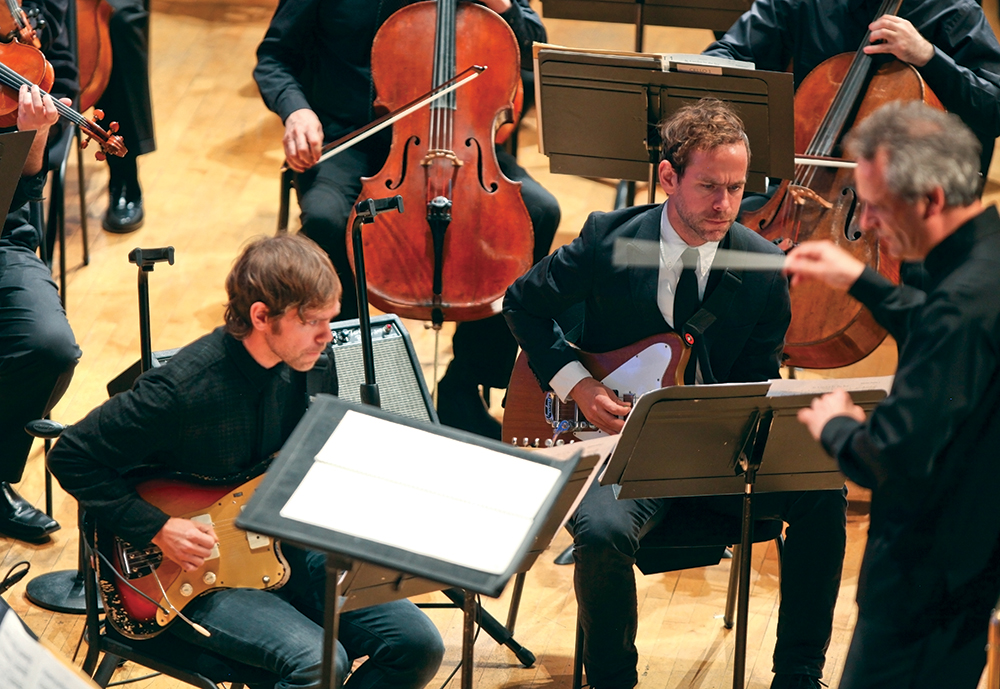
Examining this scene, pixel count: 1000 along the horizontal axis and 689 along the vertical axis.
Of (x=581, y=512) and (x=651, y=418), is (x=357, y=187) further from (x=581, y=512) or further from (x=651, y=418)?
(x=651, y=418)

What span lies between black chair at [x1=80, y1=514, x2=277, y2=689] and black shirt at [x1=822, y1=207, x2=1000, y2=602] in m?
1.12

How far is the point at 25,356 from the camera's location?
3.11 metres

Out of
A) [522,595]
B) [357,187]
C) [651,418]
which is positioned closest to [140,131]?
[357,187]

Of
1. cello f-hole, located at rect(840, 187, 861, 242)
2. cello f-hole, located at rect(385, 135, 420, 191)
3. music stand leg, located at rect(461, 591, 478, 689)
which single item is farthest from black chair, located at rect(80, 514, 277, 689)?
cello f-hole, located at rect(840, 187, 861, 242)

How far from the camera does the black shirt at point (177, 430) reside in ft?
7.43

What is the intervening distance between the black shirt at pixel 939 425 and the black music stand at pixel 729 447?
286 mm

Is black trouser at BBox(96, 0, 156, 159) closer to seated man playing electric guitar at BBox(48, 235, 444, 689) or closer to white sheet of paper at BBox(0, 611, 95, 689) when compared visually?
seated man playing electric guitar at BBox(48, 235, 444, 689)

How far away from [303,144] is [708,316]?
129cm

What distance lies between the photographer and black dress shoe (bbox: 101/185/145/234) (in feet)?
14.8

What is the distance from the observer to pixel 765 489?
253 centimetres

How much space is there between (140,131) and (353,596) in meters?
2.66

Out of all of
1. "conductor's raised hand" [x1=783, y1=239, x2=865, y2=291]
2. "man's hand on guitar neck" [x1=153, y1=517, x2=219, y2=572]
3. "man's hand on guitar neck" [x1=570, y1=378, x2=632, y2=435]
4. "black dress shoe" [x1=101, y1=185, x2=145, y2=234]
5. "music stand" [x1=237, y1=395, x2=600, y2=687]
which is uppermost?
"conductor's raised hand" [x1=783, y1=239, x2=865, y2=291]

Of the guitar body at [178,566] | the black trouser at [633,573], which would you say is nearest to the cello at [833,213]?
the black trouser at [633,573]

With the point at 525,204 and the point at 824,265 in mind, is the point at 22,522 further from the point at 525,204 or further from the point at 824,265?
the point at 824,265
